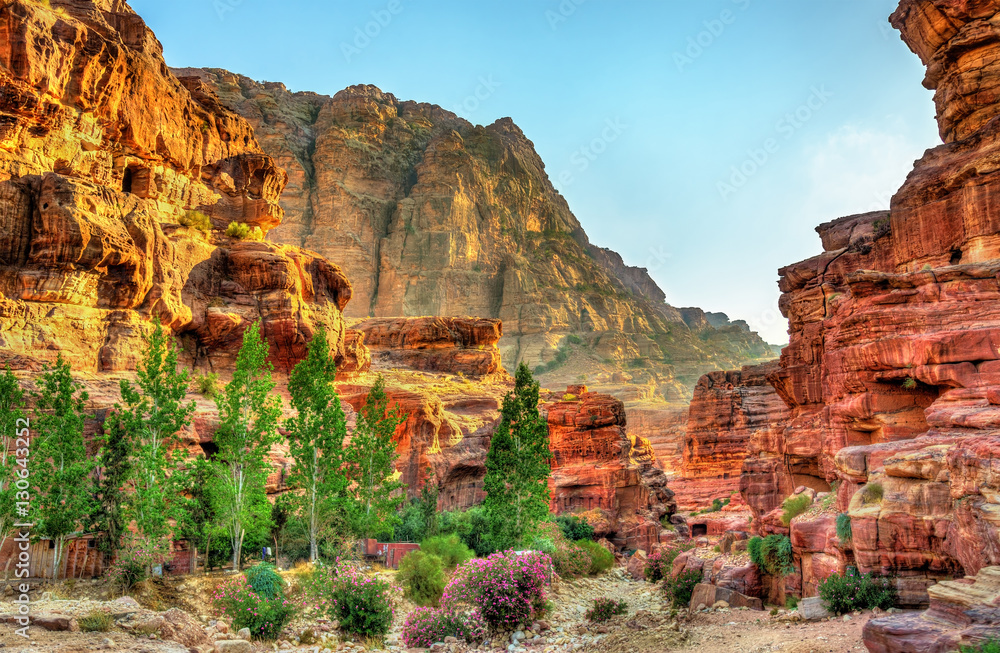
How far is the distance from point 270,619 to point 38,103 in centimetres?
2508

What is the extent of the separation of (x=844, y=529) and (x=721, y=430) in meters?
53.8

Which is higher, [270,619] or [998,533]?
[998,533]

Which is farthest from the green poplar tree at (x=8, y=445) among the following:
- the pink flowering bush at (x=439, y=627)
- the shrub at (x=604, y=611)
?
the shrub at (x=604, y=611)

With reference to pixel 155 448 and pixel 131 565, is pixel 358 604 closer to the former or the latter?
pixel 131 565

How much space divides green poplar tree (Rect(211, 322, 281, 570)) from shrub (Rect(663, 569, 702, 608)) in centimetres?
1566

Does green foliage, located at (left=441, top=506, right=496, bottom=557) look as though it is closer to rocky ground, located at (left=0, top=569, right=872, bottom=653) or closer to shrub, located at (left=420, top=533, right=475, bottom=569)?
shrub, located at (left=420, top=533, right=475, bottom=569)

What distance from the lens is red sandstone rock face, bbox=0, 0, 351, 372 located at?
27.6 m

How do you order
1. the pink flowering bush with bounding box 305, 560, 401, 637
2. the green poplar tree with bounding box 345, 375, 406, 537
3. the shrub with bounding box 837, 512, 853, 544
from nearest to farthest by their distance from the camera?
the shrub with bounding box 837, 512, 853, 544 → the pink flowering bush with bounding box 305, 560, 401, 637 → the green poplar tree with bounding box 345, 375, 406, 537

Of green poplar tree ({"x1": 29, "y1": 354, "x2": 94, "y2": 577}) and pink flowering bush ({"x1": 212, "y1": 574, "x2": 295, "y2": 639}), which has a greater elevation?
green poplar tree ({"x1": 29, "y1": 354, "x2": 94, "y2": 577})

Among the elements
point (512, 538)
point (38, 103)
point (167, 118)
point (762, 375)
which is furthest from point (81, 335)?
point (762, 375)

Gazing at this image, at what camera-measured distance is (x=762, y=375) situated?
71.8 m

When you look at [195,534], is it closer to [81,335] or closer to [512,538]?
[81,335]

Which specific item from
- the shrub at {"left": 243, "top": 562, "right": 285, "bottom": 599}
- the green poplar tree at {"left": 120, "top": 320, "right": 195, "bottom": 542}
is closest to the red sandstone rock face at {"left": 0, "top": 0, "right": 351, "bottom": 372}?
the green poplar tree at {"left": 120, "top": 320, "right": 195, "bottom": 542}

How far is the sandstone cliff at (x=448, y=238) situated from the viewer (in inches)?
5034
